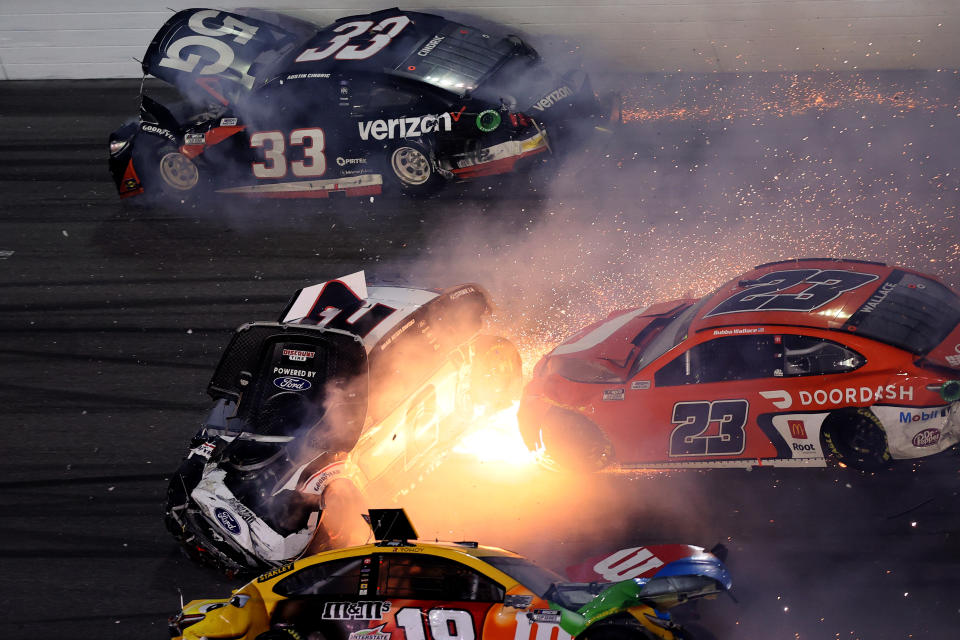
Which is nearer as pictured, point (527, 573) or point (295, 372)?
point (527, 573)

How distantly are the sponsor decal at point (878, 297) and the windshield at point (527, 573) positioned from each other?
3154mm

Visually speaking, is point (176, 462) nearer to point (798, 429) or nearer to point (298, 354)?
point (298, 354)

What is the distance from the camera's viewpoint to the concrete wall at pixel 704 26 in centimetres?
1451

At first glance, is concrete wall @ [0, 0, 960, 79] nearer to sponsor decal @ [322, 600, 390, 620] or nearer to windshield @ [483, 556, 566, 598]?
windshield @ [483, 556, 566, 598]

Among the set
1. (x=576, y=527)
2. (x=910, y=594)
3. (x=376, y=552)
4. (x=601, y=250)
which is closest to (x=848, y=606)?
(x=910, y=594)

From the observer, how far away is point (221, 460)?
25.8ft

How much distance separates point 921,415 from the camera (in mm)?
7586

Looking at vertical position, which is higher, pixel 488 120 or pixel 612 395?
pixel 488 120

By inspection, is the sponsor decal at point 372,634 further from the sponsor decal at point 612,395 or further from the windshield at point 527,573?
the sponsor decal at point 612,395

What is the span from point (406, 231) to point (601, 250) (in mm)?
2324

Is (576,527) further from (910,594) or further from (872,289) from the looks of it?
(872,289)

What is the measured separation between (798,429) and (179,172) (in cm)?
878

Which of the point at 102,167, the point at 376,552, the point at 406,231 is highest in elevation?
the point at 376,552

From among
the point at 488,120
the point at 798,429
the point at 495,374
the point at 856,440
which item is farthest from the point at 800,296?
the point at 488,120
